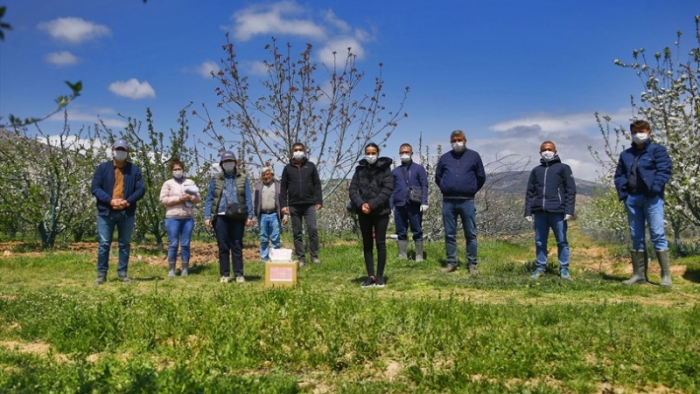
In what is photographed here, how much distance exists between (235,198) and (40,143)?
1057cm

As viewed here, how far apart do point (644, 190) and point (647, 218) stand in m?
0.45

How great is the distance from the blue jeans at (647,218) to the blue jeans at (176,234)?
23.7ft

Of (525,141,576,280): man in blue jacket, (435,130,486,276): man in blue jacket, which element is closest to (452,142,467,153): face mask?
(435,130,486,276): man in blue jacket


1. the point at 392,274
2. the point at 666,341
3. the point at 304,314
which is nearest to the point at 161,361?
the point at 304,314

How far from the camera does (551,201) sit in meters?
8.49

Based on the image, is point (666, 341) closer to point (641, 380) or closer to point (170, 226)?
point (641, 380)

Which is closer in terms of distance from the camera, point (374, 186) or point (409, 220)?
point (374, 186)

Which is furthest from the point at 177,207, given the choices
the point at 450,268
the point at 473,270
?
the point at 473,270

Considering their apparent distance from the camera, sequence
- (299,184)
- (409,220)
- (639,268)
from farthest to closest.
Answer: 1. (409,220)
2. (299,184)
3. (639,268)

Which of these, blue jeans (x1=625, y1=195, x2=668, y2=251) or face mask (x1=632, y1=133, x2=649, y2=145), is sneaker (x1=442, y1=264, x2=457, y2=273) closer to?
blue jeans (x1=625, y1=195, x2=668, y2=251)

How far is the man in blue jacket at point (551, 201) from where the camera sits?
8484 millimetres

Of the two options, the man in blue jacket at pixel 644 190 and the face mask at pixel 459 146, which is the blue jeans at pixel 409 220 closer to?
the face mask at pixel 459 146

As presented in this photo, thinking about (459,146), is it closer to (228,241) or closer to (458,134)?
(458,134)

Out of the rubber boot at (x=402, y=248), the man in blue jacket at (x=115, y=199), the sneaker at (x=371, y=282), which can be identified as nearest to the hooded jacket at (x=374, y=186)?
the sneaker at (x=371, y=282)
